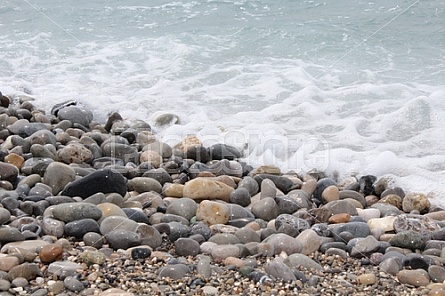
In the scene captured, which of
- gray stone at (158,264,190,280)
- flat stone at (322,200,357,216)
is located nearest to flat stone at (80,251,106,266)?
gray stone at (158,264,190,280)

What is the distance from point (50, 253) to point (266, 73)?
4.57 metres

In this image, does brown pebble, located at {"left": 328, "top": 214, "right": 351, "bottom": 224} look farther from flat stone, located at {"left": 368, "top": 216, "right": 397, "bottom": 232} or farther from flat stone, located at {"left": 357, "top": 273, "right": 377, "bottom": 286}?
flat stone, located at {"left": 357, "top": 273, "right": 377, "bottom": 286}

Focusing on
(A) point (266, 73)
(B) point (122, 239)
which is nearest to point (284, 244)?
(B) point (122, 239)

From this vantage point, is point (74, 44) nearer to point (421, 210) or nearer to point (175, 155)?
point (175, 155)

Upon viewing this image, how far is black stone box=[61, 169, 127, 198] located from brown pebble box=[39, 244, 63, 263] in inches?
31.5

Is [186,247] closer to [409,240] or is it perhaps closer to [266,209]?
[266,209]

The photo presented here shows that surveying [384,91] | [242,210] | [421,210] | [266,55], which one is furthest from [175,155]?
[266,55]

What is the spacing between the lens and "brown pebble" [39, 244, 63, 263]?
→ 8.18 feet

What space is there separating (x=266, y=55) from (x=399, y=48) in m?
1.87

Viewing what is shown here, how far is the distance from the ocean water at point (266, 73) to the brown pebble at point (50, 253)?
209 centimetres

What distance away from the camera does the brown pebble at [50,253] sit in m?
2.49

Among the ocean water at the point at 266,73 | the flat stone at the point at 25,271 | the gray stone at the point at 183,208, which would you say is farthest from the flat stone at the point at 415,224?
the flat stone at the point at 25,271

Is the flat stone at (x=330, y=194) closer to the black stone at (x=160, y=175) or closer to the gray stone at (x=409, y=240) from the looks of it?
the gray stone at (x=409, y=240)

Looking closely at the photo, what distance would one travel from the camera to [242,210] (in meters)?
3.34
